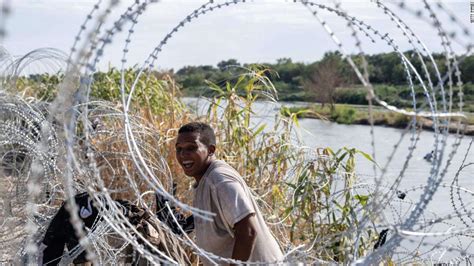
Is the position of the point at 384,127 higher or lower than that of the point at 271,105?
lower

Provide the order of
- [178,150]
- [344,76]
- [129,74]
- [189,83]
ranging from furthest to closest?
[344,76] < [189,83] < [129,74] < [178,150]

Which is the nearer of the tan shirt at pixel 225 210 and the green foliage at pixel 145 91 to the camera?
the tan shirt at pixel 225 210

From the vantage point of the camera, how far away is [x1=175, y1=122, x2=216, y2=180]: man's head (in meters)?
3.71

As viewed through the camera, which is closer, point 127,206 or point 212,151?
point 212,151

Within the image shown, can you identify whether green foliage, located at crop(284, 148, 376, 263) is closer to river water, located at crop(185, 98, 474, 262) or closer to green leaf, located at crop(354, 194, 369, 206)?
green leaf, located at crop(354, 194, 369, 206)

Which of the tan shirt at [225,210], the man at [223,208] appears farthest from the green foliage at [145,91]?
the tan shirt at [225,210]

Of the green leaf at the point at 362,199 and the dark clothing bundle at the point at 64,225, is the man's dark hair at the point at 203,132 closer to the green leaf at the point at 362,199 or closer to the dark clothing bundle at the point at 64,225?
the dark clothing bundle at the point at 64,225

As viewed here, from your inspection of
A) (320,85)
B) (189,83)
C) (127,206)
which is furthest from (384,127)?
(127,206)

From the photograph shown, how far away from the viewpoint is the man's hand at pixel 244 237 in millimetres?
3363

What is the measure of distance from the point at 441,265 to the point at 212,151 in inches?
74.5

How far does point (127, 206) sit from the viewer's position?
15.3ft

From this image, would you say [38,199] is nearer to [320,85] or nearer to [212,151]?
[212,151]

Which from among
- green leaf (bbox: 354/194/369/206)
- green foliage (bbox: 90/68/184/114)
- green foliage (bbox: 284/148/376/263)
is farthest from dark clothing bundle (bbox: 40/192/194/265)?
green foliage (bbox: 90/68/184/114)

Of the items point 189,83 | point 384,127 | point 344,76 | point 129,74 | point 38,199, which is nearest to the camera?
point 38,199
